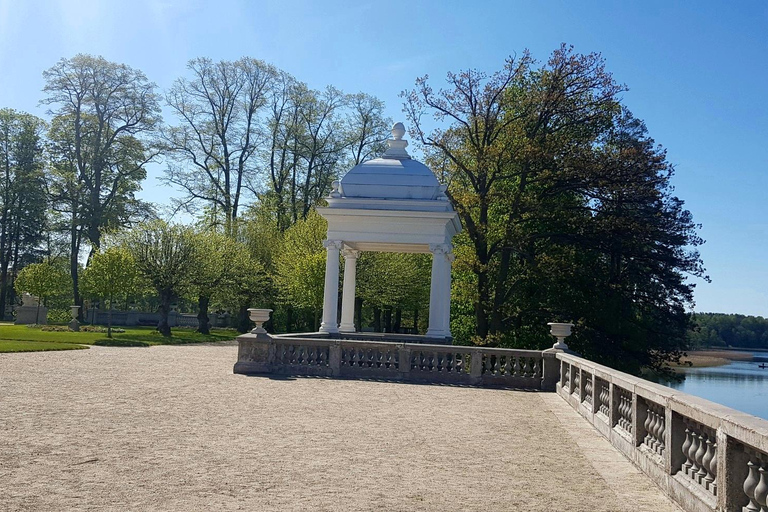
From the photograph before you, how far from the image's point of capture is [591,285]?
3027 cm

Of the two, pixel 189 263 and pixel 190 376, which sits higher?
pixel 189 263

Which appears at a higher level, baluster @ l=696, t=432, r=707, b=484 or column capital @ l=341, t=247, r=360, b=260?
column capital @ l=341, t=247, r=360, b=260

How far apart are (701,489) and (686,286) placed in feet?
91.0

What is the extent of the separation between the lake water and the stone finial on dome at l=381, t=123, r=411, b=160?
1464 centimetres

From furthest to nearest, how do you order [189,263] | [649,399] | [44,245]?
[44,245] → [189,263] → [649,399]

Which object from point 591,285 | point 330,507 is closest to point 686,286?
point 591,285

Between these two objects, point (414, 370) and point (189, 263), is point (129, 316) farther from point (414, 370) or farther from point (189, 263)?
point (414, 370)

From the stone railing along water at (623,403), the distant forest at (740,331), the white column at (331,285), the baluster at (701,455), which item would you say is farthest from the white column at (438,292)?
the distant forest at (740,331)

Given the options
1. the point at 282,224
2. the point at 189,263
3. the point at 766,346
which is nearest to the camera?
the point at 189,263

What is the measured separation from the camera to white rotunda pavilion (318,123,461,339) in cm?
2277

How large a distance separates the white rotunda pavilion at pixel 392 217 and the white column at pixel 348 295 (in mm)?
2367

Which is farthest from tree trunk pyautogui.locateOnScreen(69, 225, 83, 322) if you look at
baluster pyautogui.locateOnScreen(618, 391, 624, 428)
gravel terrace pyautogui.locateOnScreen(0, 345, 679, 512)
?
baluster pyautogui.locateOnScreen(618, 391, 624, 428)

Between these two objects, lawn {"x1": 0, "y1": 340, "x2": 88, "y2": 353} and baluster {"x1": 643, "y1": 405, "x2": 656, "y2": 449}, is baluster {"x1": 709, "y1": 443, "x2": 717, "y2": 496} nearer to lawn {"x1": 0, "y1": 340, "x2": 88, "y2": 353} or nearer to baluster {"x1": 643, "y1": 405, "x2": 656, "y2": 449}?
baluster {"x1": 643, "y1": 405, "x2": 656, "y2": 449}

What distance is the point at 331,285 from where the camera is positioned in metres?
23.2
